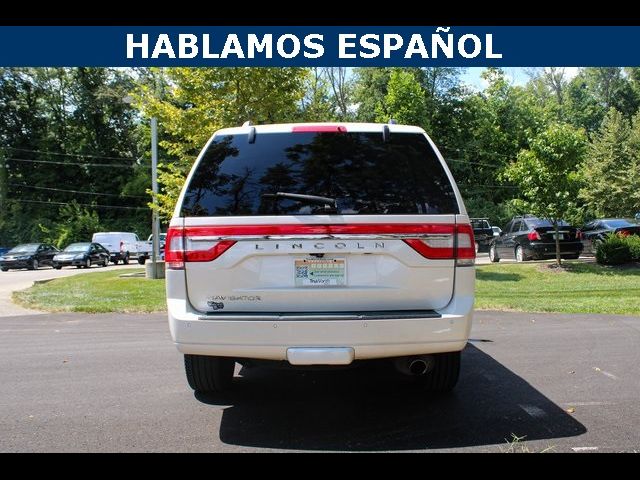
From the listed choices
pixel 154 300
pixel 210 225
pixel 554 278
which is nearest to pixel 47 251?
pixel 154 300

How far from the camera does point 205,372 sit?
468 cm

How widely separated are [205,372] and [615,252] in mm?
15102

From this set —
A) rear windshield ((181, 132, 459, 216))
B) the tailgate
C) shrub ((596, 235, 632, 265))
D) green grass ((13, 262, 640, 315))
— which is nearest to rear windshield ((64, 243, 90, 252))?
green grass ((13, 262, 640, 315))

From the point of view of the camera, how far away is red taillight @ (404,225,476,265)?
3.91 metres

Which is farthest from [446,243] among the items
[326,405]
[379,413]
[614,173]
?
[614,173]

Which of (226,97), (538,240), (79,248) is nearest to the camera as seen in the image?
(226,97)

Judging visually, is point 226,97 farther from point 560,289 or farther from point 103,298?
point 560,289

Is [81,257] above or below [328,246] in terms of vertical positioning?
below

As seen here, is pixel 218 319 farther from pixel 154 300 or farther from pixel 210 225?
pixel 154 300

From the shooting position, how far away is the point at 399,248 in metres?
3.89

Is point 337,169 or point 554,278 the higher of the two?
point 337,169

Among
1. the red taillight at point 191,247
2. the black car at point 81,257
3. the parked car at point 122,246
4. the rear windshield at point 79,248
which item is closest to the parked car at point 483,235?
the parked car at point 122,246
